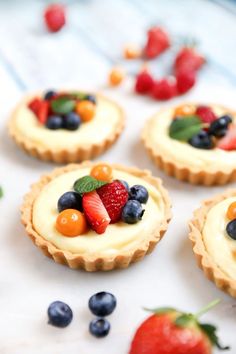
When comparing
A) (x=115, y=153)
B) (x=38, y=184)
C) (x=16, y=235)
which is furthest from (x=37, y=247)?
(x=115, y=153)

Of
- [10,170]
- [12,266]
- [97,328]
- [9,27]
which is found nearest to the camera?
[97,328]

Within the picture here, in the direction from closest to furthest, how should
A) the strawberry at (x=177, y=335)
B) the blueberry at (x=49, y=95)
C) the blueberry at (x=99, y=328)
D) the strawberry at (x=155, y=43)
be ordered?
the strawberry at (x=177, y=335) → the blueberry at (x=99, y=328) → the blueberry at (x=49, y=95) → the strawberry at (x=155, y=43)

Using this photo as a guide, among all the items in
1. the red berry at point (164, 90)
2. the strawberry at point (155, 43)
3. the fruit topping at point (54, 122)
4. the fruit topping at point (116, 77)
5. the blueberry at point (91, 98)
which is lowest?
the strawberry at point (155, 43)

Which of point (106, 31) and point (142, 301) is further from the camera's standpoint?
point (106, 31)

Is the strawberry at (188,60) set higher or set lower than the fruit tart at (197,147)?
lower

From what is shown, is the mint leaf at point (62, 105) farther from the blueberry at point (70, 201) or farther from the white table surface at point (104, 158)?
the blueberry at point (70, 201)

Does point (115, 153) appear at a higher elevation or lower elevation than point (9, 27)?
lower

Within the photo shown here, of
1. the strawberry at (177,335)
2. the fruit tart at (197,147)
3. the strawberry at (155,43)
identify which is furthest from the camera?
the strawberry at (155,43)

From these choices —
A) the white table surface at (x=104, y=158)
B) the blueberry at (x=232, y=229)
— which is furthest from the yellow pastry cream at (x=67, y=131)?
the blueberry at (x=232, y=229)

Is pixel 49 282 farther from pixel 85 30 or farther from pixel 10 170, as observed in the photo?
pixel 85 30
